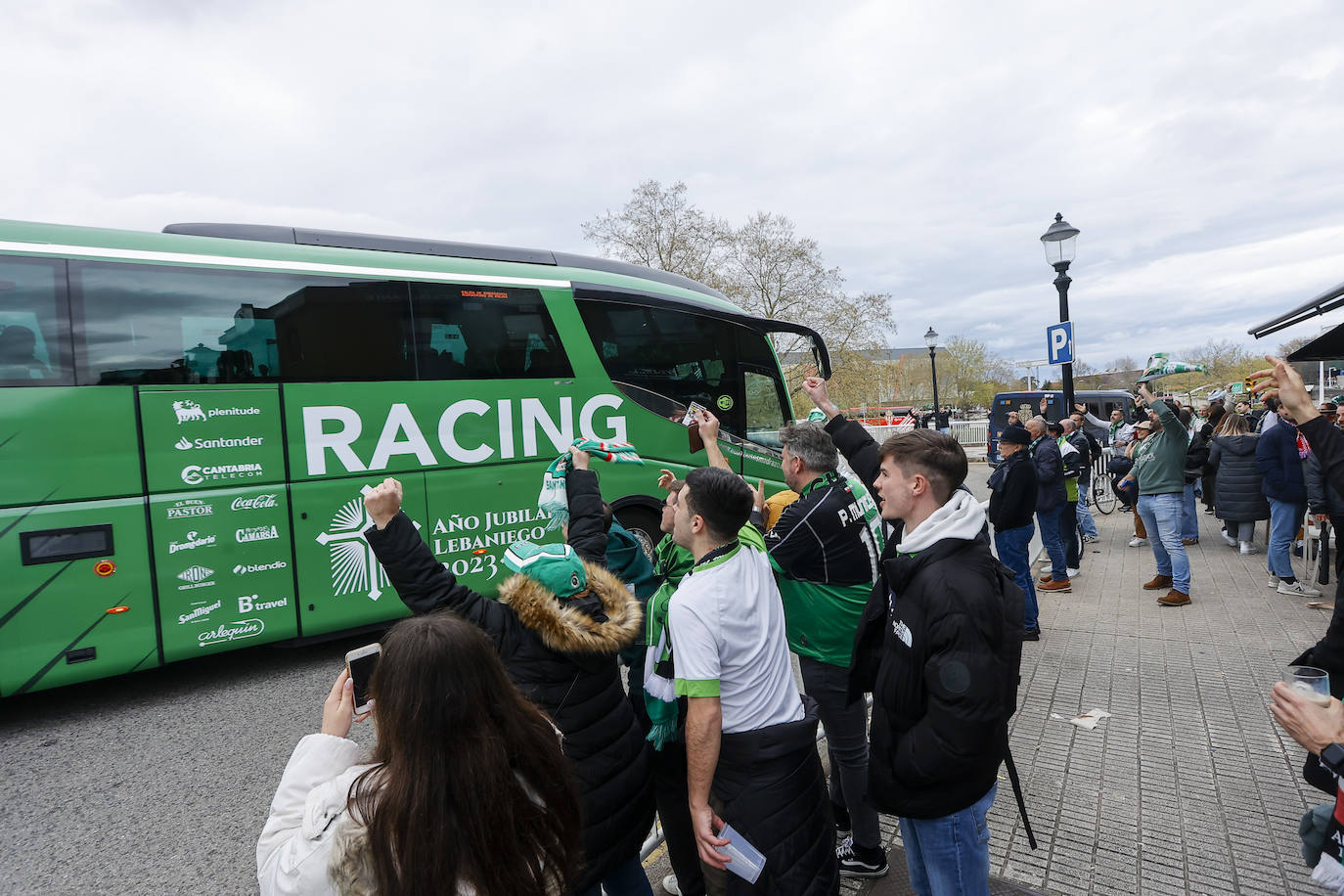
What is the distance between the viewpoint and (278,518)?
5.57 meters

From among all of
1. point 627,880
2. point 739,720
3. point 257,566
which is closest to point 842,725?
point 739,720

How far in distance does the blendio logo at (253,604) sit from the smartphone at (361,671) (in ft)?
15.3

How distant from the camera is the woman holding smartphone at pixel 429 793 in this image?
1258 millimetres

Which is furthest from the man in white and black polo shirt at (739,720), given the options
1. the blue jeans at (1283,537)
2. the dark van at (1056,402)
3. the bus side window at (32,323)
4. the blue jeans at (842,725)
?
the dark van at (1056,402)

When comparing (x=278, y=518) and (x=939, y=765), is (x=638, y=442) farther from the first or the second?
(x=939, y=765)

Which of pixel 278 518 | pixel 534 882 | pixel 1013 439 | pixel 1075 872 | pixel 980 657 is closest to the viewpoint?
pixel 534 882

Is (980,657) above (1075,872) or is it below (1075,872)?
above

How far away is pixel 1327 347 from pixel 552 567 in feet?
23.3

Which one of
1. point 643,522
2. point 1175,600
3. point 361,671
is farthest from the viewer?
point 643,522

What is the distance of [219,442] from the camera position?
5312 mm

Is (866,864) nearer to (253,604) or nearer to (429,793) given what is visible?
(429,793)

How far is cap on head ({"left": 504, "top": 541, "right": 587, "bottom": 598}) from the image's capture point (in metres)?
2.10

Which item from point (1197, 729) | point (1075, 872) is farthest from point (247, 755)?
point (1197, 729)

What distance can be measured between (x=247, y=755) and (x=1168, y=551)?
811 cm
